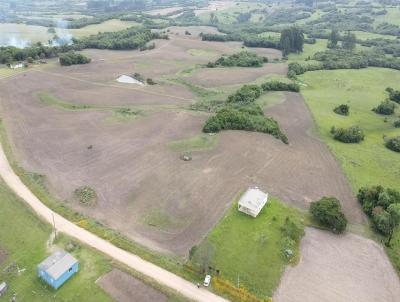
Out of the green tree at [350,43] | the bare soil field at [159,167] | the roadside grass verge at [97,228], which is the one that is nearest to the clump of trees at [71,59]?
the bare soil field at [159,167]

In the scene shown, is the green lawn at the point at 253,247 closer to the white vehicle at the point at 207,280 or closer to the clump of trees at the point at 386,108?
the white vehicle at the point at 207,280

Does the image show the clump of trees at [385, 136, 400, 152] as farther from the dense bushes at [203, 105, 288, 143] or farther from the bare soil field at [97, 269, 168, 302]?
the bare soil field at [97, 269, 168, 302]

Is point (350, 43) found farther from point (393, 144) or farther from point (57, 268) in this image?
point (57, 268)

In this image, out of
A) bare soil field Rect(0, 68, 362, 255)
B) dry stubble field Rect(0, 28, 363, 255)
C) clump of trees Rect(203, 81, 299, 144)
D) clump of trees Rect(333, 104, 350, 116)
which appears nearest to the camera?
bare soil field Rect(0, 68, 362, 255)

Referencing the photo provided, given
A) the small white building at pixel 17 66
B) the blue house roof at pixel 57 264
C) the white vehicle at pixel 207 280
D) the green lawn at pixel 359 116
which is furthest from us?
the small white building at pixel 17 66

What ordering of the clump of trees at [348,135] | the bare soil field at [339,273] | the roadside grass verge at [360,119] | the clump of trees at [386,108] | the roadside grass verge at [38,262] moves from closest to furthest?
the roadside grass verge at [38,262]
the bare soil field at [339,273]
the roadside grass verge at [360,119]
the clump of trees at [348,135]
the clump of trees at [386,108]

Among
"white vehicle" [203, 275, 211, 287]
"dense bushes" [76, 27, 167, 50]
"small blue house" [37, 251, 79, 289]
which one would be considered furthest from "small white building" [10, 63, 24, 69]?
"white vehicle" [203, 275, 211, 287]

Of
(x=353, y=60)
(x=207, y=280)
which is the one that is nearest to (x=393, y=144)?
(x=207, y=280)

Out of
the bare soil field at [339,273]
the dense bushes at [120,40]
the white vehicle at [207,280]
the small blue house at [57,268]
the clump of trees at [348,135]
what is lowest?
the clump of trees at [348,135]
